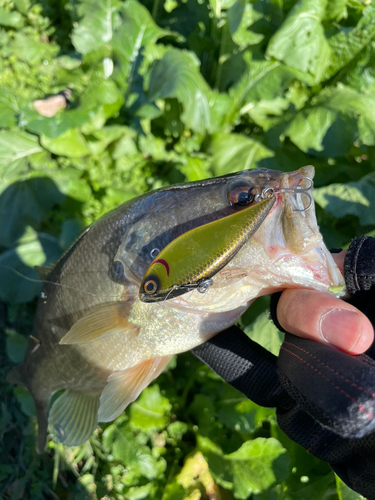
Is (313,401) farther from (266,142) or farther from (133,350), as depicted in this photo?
(266,142)

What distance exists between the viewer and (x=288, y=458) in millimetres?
2139

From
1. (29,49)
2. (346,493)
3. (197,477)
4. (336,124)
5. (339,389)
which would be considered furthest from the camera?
(29,49)

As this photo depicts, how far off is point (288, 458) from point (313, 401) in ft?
3.85

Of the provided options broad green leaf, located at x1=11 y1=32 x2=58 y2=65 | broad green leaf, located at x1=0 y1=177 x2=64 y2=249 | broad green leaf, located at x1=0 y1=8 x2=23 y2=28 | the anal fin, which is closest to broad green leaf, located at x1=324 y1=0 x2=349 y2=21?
broad green leaf, located at x1=0 y1=177 x2=64 y2=249

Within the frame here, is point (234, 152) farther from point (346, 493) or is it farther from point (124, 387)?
point (346, 493)

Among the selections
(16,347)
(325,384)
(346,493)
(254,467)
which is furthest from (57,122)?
(346,493)

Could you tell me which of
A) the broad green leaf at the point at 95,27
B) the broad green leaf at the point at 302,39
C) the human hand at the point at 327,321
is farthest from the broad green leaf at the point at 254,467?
the broad green leaf at the point at 95,27

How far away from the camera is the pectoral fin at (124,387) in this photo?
173 centimetres

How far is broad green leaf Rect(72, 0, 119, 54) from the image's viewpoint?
325cm

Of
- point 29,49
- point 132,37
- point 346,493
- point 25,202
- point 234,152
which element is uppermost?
point 132,37

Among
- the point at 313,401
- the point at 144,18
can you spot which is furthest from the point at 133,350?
the point at 144,18

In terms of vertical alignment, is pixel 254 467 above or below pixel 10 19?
below

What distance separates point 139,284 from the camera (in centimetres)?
151

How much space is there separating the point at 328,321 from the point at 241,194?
56 cm
